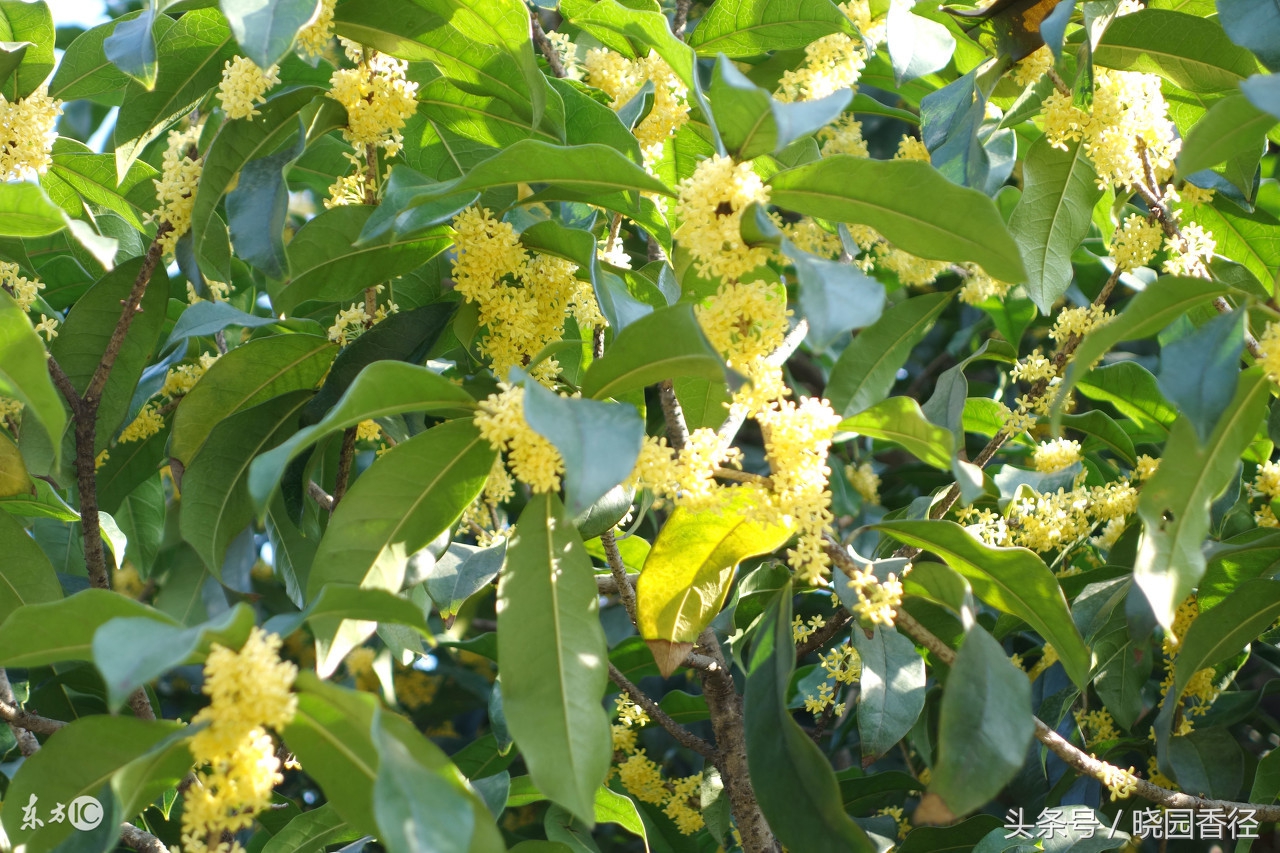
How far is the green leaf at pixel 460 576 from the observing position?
1.79 m

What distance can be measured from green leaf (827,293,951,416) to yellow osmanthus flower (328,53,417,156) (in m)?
0.77

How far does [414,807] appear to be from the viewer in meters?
1.05

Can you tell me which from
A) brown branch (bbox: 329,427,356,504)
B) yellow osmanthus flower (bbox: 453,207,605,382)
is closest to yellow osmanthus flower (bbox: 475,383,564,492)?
yellow osmanthus flower (bbox: 453,207,605,382)

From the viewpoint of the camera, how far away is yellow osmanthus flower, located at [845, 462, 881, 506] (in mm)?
3123

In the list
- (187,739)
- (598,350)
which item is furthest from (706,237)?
(187,739)

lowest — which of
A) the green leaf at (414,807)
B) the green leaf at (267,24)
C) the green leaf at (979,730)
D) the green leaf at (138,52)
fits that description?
the green leaf at (979,730)

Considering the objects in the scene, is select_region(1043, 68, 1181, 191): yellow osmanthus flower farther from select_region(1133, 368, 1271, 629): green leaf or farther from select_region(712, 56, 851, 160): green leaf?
select_region(712, 56, 851, 160): green leaf

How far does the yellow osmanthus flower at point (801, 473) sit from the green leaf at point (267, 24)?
723 mm

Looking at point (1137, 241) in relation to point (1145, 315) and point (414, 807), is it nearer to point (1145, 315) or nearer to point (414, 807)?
point (1145, 315)

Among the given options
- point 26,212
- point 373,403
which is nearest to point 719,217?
point 373,403

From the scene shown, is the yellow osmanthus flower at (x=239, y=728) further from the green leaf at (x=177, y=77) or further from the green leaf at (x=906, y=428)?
the green leaf at (x=177, y=77)

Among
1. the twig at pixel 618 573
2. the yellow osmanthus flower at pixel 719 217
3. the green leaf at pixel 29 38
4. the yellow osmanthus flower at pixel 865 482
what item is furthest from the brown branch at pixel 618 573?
the yellow osmanthus flower at pixel 865 482

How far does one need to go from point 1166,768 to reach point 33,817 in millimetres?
1599

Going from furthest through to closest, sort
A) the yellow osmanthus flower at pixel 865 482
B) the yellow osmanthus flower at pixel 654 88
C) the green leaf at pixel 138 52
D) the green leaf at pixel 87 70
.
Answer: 1. the yellow osmanthus flower at pixel 865 482
2. the green leaf at pixel 87 70
3. the yellow osmanthus flower at pixel 654 88
4. the green leaf at pixel 138 52
